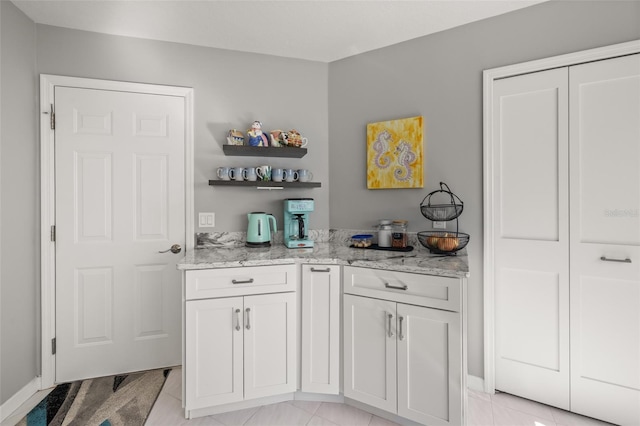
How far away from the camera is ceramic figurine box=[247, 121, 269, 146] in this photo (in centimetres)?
236

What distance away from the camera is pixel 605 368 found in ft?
5.84

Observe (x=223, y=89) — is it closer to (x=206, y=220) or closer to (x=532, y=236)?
(x=206, y=220)

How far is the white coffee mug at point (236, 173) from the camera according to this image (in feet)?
7.74

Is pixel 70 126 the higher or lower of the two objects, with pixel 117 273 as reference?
higher

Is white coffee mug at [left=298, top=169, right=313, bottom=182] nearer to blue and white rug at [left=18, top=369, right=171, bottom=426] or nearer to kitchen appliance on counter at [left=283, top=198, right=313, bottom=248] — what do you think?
kitchen appliance on counter at [left=283, top=198, right=313, bottom=248]

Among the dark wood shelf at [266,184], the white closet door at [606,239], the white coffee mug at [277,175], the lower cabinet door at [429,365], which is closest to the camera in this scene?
the lower cabinet door at [429,365]

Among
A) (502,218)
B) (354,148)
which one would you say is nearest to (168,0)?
(354,148)

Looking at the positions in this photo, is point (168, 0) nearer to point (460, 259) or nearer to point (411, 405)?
point (460, 259)

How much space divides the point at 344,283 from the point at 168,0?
2.00 metres

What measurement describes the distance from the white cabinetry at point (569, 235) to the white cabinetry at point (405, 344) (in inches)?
27.3

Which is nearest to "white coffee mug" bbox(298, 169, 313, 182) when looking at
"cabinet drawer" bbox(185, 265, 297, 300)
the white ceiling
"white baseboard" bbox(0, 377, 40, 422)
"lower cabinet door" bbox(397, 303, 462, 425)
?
"cabinet drawer" bbox(185, 265, 297, 300)

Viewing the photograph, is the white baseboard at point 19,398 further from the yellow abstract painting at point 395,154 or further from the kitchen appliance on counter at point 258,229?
the yellow abstract painting at point 395,154

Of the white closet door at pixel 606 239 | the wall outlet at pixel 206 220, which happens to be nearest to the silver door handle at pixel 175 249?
the wall outlet at pixel 206 220

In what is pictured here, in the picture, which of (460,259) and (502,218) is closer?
(460,259)
